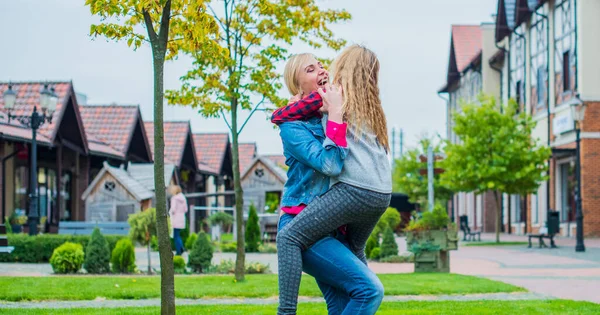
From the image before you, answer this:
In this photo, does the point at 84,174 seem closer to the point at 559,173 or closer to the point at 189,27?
the point at 559,173

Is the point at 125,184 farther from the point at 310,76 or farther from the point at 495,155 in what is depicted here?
the point at 310,76

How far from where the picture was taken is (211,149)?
2019 inches

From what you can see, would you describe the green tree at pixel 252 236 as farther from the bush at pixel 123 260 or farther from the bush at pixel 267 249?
the bush at pixel 123 260

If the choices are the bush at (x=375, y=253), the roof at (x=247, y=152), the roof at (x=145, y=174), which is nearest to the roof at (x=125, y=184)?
the roof at (x=145, y=174)

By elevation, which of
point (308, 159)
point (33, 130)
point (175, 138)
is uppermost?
point (175, 138)

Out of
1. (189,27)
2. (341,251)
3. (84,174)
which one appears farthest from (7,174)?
(341,251)

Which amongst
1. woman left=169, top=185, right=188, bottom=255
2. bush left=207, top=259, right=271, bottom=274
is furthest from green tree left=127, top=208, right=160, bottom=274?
woman left=169, top=185, right=188, bottom=255

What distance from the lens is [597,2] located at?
31.2 m

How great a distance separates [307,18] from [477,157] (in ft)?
61.1

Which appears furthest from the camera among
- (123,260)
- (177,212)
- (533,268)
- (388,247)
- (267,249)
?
(267,249)

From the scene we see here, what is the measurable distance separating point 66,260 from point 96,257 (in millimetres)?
502

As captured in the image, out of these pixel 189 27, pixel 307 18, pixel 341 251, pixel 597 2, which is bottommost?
pixel 341 251

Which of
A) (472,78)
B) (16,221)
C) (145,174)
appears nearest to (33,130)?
(16,221)

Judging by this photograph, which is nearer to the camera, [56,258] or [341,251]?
[341,251]
